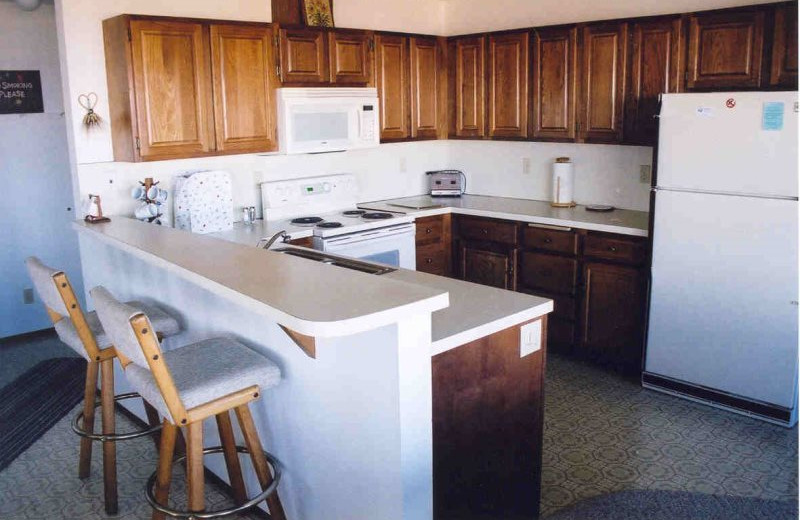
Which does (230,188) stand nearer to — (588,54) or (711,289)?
(588,54)

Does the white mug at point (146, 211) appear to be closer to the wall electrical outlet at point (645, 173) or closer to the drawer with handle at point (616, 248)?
the drawer with handle at point (616, 248)

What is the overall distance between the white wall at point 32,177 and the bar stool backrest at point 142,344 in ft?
10.8

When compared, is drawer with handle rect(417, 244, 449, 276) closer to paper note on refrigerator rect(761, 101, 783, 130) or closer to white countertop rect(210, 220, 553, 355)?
white countertop rect(210, 220, 553, 355)

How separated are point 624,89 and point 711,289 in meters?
1.32

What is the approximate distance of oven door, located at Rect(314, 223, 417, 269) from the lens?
14.4 feet

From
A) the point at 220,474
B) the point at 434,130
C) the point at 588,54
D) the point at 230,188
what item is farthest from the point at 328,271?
the point at 434,130

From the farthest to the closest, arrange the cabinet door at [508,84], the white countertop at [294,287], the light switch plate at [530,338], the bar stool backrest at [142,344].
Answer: the cabinet door at [508,84] → the light switch plate at [530,338] → the bar stool backrest at [142,344] → the white countertop at [294,287]

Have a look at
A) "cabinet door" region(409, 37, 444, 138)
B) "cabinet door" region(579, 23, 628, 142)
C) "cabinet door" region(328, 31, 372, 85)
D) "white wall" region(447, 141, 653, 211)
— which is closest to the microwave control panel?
"cabinet door" region(328, 31, 372, 85)

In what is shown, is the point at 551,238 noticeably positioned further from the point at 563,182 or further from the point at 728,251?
the point at 728,251

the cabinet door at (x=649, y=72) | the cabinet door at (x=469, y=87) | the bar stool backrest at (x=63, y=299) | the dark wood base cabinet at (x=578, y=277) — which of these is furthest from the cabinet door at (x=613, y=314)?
the bar stool backrest at (x=63, y=299)

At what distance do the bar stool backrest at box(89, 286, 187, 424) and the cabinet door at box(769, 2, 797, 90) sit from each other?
3204 mm

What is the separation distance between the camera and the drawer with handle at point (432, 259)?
4.98 metres

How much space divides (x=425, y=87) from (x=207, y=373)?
3.42m

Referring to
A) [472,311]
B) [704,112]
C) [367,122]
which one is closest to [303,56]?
[367,122]
